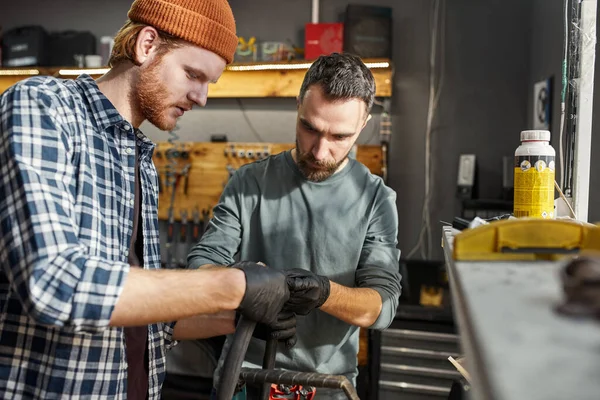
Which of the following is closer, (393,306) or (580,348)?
(580,348)

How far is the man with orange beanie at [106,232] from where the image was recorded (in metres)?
0.86

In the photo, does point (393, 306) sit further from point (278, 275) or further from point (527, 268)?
point (527, 268)

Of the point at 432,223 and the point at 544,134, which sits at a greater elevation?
the point at 544,134

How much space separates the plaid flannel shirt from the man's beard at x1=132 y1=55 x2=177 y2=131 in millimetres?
66

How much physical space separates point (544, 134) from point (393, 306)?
2.19 feet

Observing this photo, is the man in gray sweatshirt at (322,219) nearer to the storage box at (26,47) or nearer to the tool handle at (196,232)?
the tool handle at (196,232)

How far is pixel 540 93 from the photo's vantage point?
10.2ft

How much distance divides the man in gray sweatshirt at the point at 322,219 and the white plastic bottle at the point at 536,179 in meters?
0.54

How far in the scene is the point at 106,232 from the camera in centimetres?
113

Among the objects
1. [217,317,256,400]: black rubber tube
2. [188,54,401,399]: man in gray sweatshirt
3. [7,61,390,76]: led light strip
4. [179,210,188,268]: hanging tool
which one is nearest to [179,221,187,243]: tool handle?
[179,210,188,268]: hanging tool

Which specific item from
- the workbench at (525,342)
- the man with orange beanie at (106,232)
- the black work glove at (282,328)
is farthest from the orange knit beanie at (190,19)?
the workbench at (525,342)

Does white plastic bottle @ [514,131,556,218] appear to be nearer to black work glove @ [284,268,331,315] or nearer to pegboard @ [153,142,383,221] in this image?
black work glove @ [284,268,331,315]

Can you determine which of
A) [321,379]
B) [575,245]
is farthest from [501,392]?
[321,379]

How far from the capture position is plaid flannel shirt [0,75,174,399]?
853 millimetres
